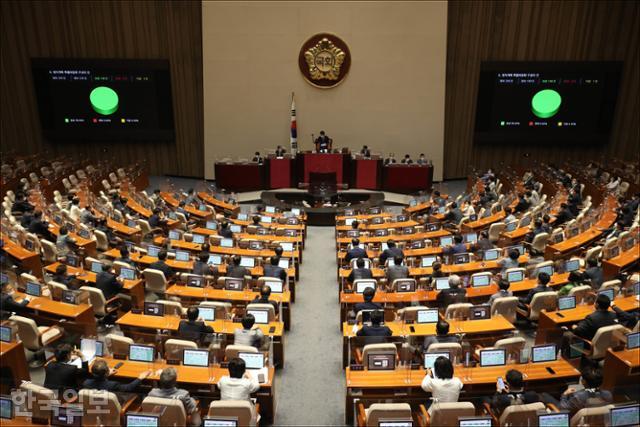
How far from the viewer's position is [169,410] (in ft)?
17.3

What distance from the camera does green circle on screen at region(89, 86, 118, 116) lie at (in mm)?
21141

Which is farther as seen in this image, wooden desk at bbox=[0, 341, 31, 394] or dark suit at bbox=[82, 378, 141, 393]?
wooden desk at bbox=[0, 341, 31, 394]

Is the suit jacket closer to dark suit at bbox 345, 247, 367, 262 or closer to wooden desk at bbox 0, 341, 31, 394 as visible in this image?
wooden desk at bbox 0, 341, 31, 394


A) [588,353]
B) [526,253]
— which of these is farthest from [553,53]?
[588,353]

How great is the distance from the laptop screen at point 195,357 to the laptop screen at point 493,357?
3287 mm

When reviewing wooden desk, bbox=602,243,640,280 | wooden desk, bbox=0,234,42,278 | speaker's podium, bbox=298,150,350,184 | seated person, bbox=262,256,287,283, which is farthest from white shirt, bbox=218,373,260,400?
speaker's podium, bbox=298,150,350,184

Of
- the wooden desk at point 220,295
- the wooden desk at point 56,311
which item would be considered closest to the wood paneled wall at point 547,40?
the wooden desk at point 220,295

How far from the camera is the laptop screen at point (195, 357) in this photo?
6.40 meters

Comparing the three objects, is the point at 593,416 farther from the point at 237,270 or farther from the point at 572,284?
the point at 237,270

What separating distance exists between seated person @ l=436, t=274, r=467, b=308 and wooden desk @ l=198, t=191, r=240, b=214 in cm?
921

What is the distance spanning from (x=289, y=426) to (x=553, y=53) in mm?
19295

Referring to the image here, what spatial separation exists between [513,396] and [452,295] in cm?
269

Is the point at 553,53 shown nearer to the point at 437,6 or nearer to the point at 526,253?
the point at 437,6

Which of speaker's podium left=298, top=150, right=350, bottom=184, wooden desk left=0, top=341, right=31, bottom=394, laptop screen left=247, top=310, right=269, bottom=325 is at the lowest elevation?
wooden desk left=0, top=341, right=31, bottom=394
